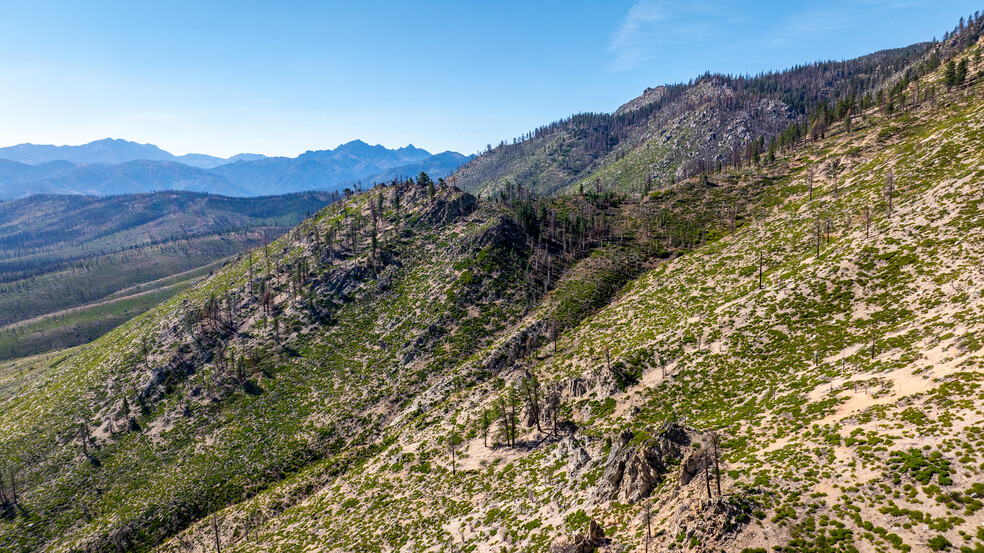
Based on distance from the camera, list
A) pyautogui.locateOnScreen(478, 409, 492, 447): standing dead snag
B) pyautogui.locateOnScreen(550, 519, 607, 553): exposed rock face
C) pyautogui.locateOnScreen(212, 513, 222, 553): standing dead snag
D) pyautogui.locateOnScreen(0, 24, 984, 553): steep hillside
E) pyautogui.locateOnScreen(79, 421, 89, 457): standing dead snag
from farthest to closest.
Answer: pyautogui.locateOnScreen(79, 421, 89, 457): standing dead snag, pyautogui.locateOnScreen(212, 513, 222, 553): standing dead snag, pyautogui.locateOnScreen(478, 409, 492, 447): standing dead snag, pyautogui.locateOnScreen(550, 519, 607, 553): exposed rock face, pyautogui.locateOnScreen(0, 24, 984, 553): steep hillside

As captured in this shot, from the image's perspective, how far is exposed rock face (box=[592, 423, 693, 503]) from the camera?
49.0 meters

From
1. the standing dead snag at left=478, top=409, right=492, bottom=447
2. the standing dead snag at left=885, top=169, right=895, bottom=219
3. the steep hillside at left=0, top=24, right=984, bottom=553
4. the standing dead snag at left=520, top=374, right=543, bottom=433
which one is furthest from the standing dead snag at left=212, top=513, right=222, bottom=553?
the standing dead snag at left=885, top=169, right=895, bottom=219

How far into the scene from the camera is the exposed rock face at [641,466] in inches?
1928

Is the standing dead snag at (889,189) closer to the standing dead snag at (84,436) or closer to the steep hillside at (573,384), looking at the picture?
the steep hillside at (573,384)

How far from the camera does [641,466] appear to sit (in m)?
49.7

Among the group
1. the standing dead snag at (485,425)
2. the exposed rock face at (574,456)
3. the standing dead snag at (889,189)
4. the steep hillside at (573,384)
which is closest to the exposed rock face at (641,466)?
the steep hillside at (573,384)

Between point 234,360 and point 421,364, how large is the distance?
67.3 meters

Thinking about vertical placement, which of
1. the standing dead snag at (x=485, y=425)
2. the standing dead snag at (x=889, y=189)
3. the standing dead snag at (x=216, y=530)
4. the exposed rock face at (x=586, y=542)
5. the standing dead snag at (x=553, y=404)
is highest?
the standing dead snag at (x=889, y=189)

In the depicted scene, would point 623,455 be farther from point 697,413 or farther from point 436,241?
point 436,241

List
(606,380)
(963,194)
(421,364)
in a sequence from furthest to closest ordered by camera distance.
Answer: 1. (421,364)
2. (606,380)
3. (963,194)

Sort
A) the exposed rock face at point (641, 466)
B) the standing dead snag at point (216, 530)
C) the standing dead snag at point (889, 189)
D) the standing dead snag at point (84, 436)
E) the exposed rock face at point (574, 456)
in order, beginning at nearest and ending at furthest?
the exposed rock face at point (641, 466) → the exposed rock face at point (574, 456) → the standing dead snag at point (216, 530) → the standing dead snag at point (889, 189) → the standing dead snag at point (84, 436)

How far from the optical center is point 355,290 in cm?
16225

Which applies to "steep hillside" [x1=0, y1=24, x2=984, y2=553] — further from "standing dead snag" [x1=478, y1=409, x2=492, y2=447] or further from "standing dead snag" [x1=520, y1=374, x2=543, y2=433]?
"standing dead snag" [x1=478, y1=409, x2=492, y2=447]

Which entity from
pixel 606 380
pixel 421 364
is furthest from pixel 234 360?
pixel 606 380
